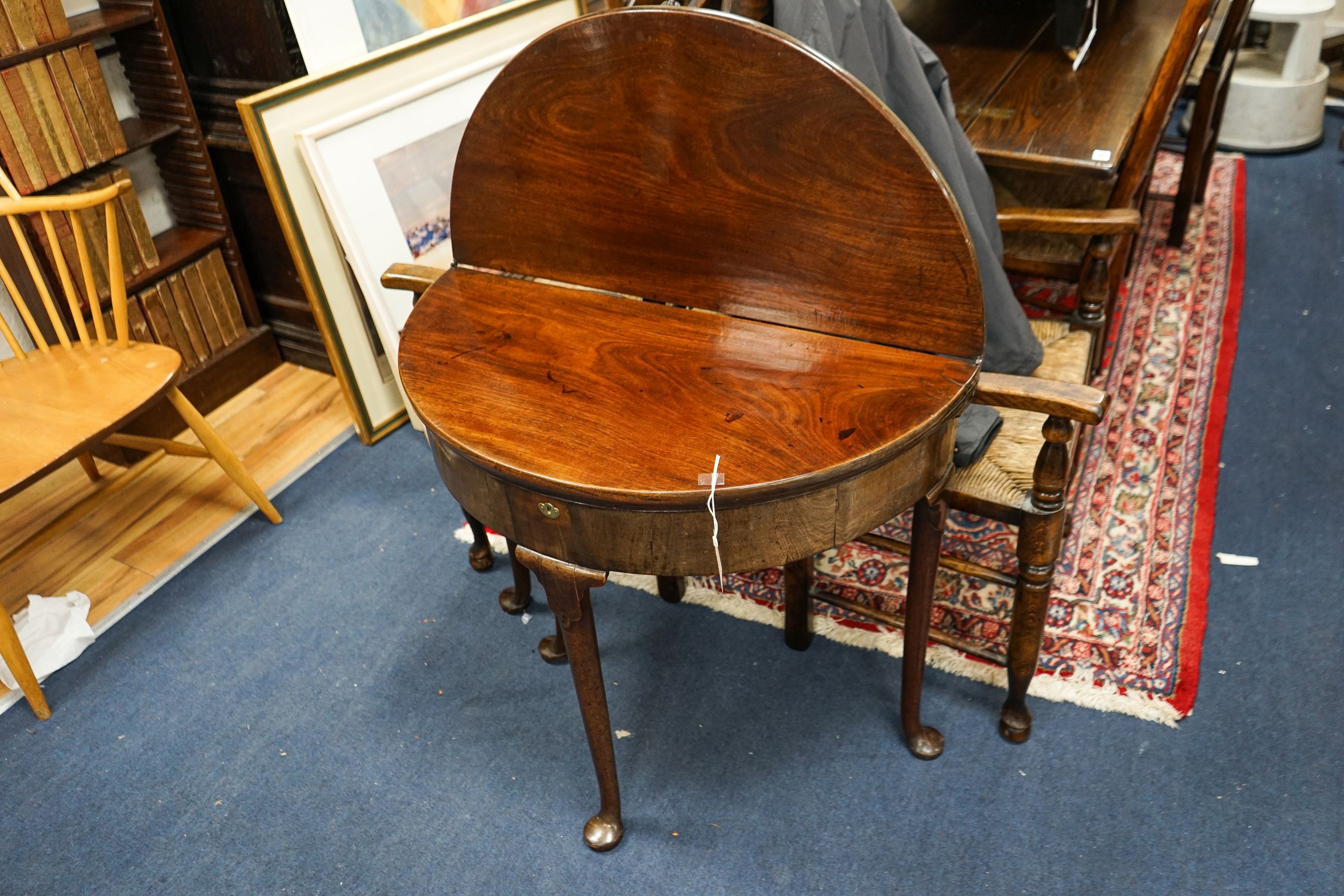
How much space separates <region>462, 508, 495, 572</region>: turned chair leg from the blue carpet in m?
0.04

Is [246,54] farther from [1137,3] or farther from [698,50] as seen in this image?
[1137,3]

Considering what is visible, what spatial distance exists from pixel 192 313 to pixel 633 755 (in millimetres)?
2000

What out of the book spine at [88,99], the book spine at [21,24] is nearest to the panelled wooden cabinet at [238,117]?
the book spine at [88,99]

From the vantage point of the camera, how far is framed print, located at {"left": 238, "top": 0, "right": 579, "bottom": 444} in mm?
2465

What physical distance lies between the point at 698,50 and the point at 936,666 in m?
1.37

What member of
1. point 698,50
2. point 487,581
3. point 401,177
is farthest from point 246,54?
point 698,50

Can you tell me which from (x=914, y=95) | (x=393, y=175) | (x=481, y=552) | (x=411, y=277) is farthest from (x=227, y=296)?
(x=914, y=95)

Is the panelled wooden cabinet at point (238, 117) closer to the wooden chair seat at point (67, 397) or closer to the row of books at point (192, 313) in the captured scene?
the row of books at point (192, 313)

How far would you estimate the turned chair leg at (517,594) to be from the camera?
7.32 feet

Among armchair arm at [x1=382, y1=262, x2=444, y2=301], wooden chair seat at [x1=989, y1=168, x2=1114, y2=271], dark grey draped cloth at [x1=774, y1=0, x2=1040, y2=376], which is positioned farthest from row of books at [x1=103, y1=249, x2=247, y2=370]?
wooden chair seat at [x1=989, y1=168, x2=1114, y2=271]

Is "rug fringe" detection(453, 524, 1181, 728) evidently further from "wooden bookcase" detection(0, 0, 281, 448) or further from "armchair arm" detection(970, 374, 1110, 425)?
"wooden bookcase" detection(0, 0, 281, 448)

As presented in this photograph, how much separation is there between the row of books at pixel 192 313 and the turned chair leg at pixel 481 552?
1.11m

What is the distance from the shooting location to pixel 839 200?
1.35 m

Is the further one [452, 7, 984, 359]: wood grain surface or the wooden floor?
the wooden floor
